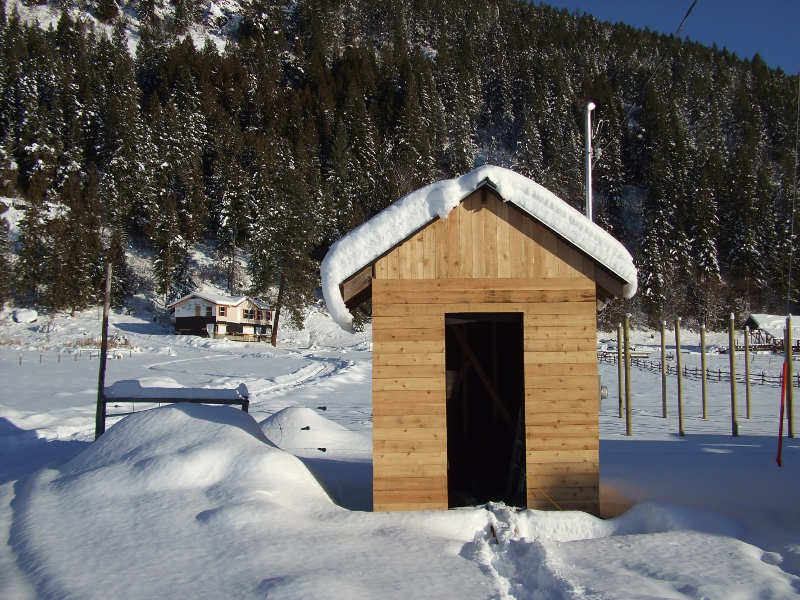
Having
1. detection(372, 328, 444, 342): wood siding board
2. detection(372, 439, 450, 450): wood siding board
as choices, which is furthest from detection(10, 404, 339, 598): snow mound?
detection(372, 328, 444, 342): wood siding board

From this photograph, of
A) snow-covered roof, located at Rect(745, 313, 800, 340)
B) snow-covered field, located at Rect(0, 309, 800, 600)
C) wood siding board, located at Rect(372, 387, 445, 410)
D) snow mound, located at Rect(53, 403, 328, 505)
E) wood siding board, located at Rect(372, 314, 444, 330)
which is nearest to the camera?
snow-covered field, located at Rect(0, 309, 800, 600)

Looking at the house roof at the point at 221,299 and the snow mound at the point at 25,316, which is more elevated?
the house roof at the point at 221,299

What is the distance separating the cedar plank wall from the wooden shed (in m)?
0.01

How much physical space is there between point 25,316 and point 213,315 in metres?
14.9

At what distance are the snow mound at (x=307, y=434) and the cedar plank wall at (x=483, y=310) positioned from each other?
4.63m

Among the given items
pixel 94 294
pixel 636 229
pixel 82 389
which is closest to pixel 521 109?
pixel 636 229

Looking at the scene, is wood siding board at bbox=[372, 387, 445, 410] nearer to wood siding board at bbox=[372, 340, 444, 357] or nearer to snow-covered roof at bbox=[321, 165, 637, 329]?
wood siding board at bbox=[372, 340, 444, 357]

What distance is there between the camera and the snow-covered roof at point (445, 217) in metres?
6.19

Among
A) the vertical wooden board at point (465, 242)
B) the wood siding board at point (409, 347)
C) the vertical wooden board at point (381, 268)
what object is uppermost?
the vertical wooden board at point (465, 242)

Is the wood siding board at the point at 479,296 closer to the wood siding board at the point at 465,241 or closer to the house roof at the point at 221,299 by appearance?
the wood siding board at the point at 465,241

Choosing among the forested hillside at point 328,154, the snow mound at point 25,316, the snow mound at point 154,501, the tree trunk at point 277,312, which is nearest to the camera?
the snow mound at point 154,501

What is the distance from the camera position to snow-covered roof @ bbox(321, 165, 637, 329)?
619 centimetres

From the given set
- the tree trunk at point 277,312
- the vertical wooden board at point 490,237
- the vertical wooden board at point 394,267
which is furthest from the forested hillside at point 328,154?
the vertical wooden board at point 490,237

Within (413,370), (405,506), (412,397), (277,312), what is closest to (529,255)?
(413,370)
